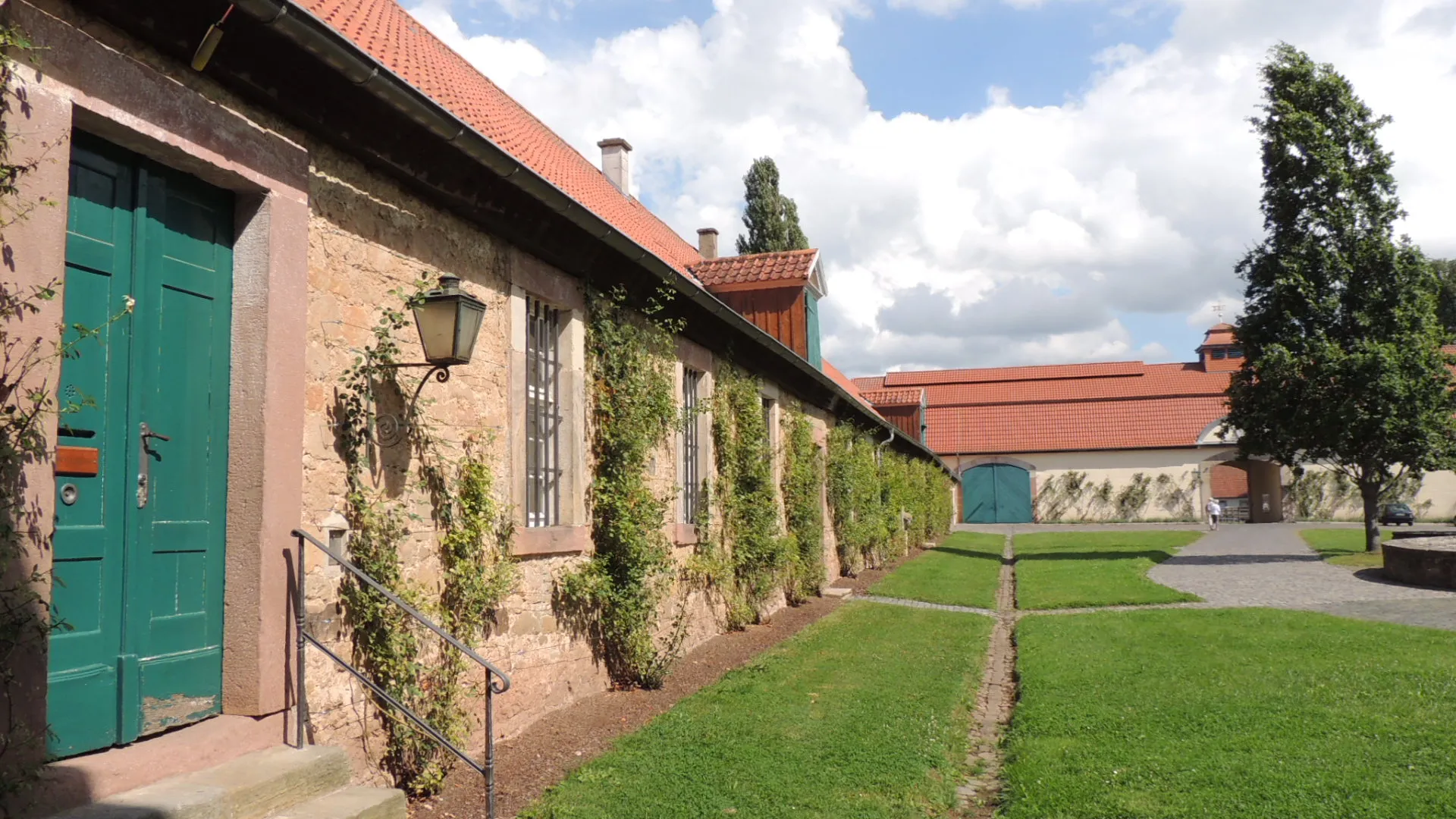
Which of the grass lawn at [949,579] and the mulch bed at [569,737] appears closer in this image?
the mulch bed at [569,737]

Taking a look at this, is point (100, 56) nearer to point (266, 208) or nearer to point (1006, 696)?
point (266, 208)

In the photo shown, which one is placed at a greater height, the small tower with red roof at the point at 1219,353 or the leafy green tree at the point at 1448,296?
the leafy green tree at the point at 1448,296

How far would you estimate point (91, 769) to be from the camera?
3412 millimetres

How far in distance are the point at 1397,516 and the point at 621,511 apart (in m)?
38.4

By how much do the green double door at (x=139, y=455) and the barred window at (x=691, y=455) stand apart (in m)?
5.81

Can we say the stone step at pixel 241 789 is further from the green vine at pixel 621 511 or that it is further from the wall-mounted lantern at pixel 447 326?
the green vine at pixel 621 511

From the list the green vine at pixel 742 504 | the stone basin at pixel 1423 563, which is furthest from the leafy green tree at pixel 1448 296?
the green vine at pixel 742 504

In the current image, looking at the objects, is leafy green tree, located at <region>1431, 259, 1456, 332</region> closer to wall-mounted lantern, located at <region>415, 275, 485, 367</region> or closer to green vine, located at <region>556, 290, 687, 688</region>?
green vine, located at <region>556, 290, 687, 688</region>

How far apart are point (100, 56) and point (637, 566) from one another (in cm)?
492

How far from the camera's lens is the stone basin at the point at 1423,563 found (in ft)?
47.6

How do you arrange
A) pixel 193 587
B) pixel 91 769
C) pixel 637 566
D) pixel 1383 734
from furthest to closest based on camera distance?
pixel 637 566 → pixel 1383 734 → pixel 193 587 → pixel 91 769

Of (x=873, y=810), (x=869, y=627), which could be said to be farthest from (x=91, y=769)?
(x=869, y=627)

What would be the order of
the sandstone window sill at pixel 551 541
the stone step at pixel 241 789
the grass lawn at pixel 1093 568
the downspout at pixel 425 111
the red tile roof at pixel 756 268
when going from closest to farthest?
the stone step at pixel 241 789, the downspout at pixel 425 111, the sandstone window sill at pixel 551 541, the grass lawn at pixel 1093 568, the red tile roof at pixel 756 268

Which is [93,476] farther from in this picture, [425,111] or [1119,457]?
[1119,457]
